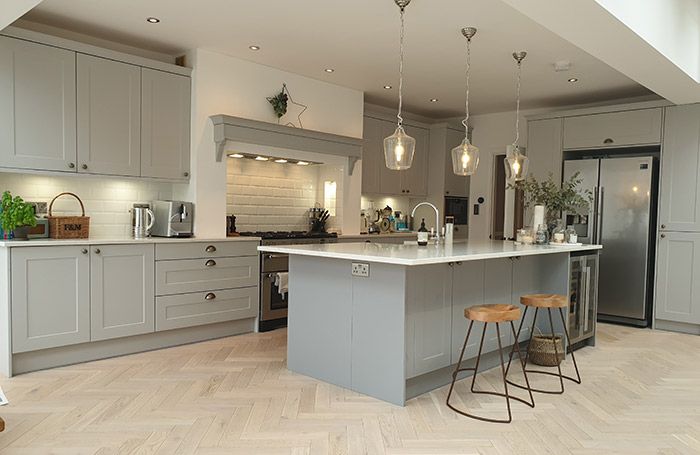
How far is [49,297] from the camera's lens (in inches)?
149

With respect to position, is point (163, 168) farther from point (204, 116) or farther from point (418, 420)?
point (418, 420)

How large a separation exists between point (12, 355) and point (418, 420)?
9.09ft

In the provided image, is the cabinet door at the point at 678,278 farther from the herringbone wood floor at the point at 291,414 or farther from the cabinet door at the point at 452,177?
the cabinet door at the point at 452,177

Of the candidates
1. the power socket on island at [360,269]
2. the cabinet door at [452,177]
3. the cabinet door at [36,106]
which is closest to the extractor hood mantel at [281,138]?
the cabinet door at [36,106]

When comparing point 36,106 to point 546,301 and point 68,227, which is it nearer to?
point 68,227

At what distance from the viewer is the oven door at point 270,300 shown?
5.19 meters

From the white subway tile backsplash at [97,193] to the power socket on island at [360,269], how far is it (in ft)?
7.64

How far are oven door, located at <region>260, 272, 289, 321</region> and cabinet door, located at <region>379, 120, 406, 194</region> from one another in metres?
2.32

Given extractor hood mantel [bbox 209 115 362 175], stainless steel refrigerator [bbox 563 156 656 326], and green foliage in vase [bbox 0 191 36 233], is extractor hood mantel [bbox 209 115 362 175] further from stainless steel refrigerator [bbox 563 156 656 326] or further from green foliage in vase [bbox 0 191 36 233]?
stainless steel refrigerator [bbox 563 156 656 326]

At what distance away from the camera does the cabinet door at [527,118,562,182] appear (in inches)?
254

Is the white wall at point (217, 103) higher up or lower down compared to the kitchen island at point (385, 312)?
higher up

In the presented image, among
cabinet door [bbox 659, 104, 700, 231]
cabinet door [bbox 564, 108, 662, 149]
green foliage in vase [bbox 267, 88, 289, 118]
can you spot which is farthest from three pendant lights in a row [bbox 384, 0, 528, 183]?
cabinet door [bbox 659, 104, 700, 231]

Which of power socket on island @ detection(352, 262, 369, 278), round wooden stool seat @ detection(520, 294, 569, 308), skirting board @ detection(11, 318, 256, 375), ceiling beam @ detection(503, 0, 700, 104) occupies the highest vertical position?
ceiling beam @ detection(503, 0, 700, 104)

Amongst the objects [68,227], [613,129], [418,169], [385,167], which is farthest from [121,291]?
[613,129]
